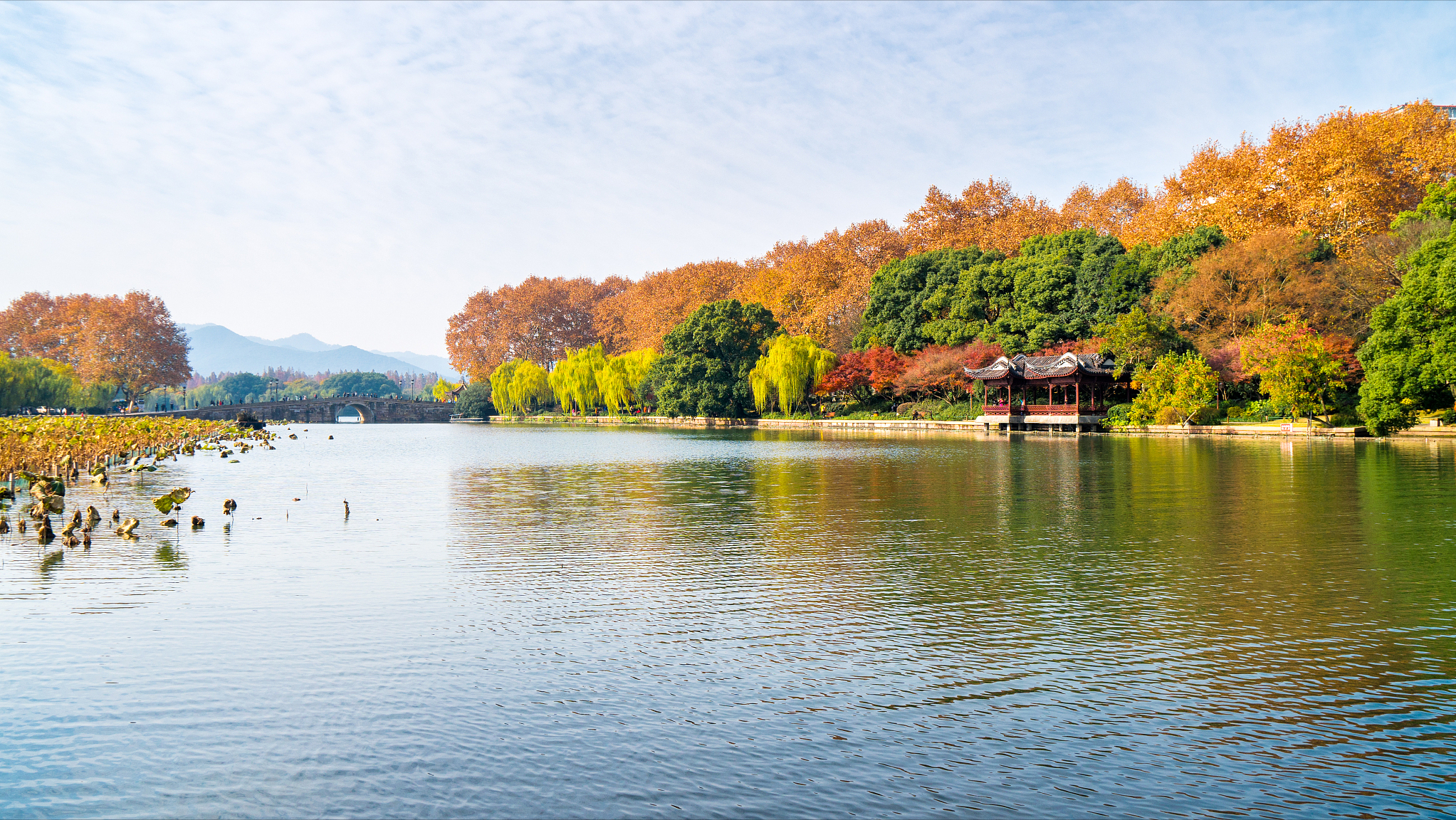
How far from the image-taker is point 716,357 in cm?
6888

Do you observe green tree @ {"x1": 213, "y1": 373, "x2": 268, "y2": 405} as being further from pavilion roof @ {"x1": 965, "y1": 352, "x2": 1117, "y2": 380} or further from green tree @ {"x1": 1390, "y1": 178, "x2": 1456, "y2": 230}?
green tree @ {"x1": 1390, "y1": 178, "x2": 1456, "y2": 230}

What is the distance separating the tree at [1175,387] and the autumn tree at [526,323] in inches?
2541

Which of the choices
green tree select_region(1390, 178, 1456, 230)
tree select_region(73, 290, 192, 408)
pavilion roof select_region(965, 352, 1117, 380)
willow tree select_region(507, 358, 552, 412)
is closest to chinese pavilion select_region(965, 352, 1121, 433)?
pavilion roof select_region(965, 352, 1117, 380)

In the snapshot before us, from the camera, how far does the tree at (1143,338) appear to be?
147 feet

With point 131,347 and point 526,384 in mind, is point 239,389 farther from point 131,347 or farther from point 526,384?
point 526,384

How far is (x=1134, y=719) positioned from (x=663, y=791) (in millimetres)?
3346

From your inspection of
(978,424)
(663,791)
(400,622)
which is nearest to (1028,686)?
(663,791)

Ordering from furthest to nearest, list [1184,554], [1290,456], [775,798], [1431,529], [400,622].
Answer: [1290,456]
[1431,529]
[1184,554]
[400,622]
[775,798]

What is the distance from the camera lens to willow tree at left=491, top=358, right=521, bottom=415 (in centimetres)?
9138

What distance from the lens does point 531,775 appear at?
5594 millimetres

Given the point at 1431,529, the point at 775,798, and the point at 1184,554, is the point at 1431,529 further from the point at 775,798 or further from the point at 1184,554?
the point at 775,798

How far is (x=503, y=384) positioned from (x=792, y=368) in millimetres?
40255

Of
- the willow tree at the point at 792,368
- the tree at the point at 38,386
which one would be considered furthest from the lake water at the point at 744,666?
the tree at the point at 38,386

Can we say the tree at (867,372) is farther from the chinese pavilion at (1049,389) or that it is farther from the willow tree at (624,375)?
the willow tree at (624,375)
